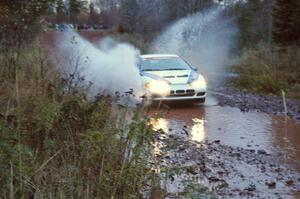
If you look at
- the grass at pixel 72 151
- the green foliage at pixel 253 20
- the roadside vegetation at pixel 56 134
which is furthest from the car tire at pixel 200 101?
the green foliage at pixel 253 20

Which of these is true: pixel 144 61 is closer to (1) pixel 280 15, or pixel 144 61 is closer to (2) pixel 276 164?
(2) pixel 276 164

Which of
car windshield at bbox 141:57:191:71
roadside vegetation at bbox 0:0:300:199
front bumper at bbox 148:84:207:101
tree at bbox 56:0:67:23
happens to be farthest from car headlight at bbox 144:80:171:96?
tree at bbox 56:0:67:23

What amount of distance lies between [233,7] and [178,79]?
36.8 metres

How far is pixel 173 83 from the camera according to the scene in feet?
50.9

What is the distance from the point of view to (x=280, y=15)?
A: 30.3 meters

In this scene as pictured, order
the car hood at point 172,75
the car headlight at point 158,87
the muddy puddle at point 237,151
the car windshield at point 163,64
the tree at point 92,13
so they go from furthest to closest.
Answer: the tree at point 92,13, the car windshield at point 163,64, the car hood at point 172,75, the car headlight at point 158,87, the muddy puddle at point 237,151

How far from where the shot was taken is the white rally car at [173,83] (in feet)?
50.4

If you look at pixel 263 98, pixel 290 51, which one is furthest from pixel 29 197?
pixel 290 51

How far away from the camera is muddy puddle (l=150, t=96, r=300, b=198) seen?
283 inches

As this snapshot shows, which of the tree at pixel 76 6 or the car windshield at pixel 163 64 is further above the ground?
the tree at pixel 76 6

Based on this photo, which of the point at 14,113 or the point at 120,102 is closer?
the point at 14,113

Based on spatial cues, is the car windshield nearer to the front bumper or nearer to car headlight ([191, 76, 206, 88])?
car headlight ([191, 76, 206, 88])

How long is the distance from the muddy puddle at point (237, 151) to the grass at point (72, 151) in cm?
58

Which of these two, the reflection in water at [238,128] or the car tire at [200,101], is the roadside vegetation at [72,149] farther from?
the car tire at [200,101]
